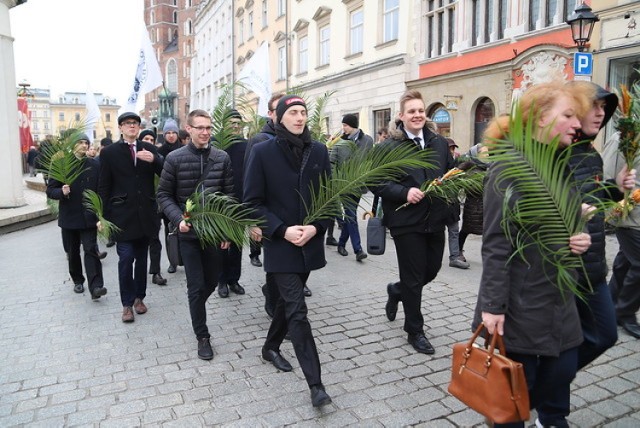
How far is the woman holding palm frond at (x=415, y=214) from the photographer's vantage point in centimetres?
438

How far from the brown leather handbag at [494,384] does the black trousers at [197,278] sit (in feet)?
8.51

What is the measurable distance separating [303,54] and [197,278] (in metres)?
26.1

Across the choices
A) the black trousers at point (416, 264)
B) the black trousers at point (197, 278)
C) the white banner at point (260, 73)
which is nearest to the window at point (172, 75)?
the white banner at point (260, 73)

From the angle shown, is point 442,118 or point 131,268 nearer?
point 131,268

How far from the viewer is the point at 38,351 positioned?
465 cm

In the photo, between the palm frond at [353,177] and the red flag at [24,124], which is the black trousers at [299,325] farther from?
the red flag at [24,124]

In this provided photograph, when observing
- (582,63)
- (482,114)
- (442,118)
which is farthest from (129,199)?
(442,118)

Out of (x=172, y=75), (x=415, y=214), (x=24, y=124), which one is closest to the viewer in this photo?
(x=415, y=214)

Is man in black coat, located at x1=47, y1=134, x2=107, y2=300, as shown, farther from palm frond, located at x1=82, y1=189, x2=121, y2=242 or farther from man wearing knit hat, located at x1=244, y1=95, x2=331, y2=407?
man wearing knit hat, located at x1=244, y1=95, x2=331, y2=407

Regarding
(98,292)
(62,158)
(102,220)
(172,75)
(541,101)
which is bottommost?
(98,292)

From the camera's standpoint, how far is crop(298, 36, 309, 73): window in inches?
1120

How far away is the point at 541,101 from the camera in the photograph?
250 cm

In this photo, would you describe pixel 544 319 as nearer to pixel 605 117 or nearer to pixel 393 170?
pixel 605 117

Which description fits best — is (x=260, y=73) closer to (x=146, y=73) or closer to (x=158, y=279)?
(x=146, y=73)
